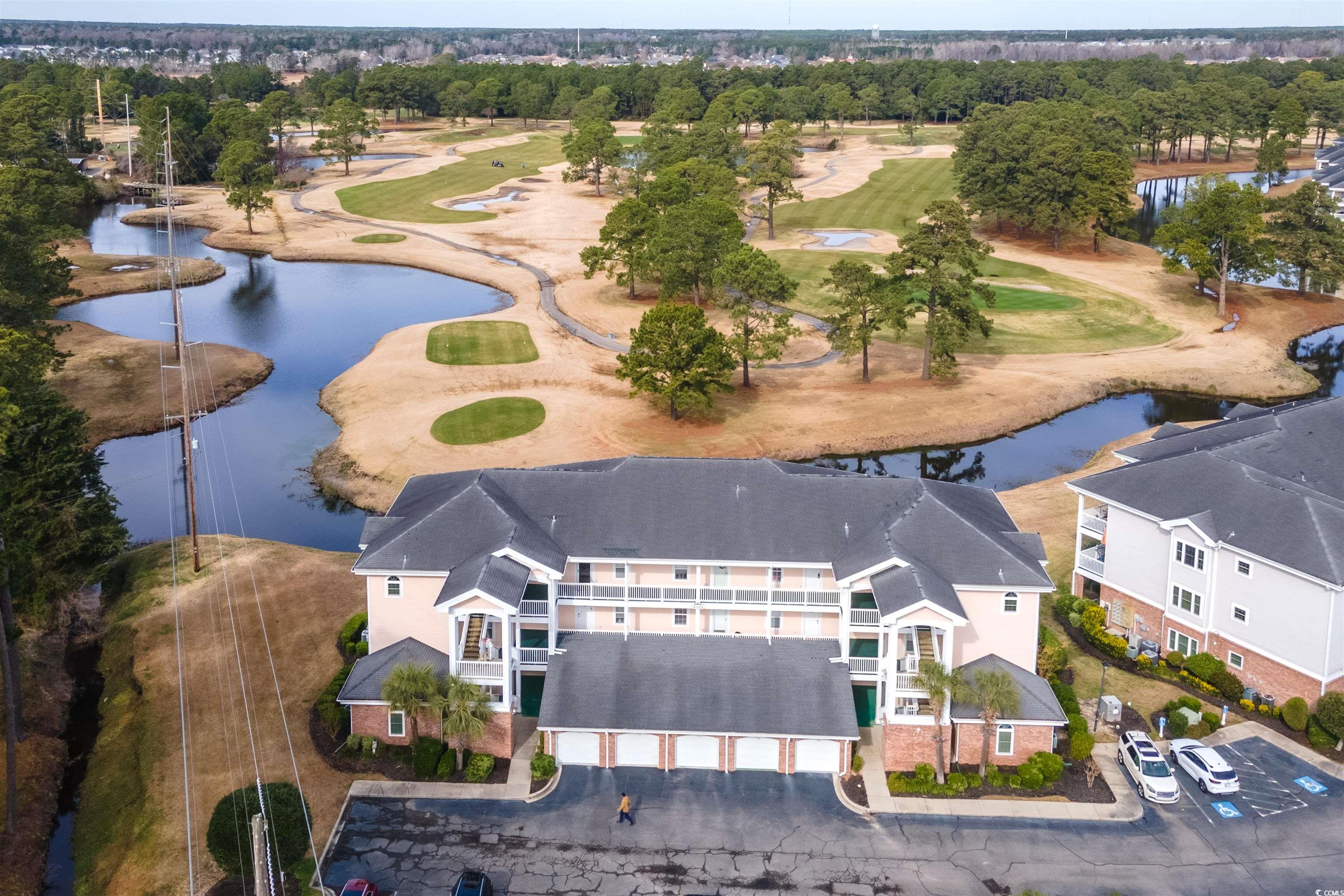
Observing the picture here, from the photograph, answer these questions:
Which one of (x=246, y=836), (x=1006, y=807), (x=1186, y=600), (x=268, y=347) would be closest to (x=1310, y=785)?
(x=1186, y=600)

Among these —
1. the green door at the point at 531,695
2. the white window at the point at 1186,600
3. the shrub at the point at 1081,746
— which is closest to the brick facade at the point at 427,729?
the green door at the point at 531,695

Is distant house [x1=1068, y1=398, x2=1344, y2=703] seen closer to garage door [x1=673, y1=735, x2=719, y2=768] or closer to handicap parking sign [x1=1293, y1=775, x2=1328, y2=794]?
handicap parking sign [x1=1293, y1=775, x2=1328, y2=794]

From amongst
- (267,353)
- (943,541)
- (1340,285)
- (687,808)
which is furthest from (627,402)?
(1340,285)

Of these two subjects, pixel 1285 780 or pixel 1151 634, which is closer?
pixel 1285 780

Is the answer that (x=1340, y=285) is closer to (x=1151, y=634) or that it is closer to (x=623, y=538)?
(x=1151, y=634)

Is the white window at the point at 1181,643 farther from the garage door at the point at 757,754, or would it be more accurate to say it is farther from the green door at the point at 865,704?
the garage door at the point at 757,754

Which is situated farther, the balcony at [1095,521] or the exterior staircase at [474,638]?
the balcony at [1095,521]
